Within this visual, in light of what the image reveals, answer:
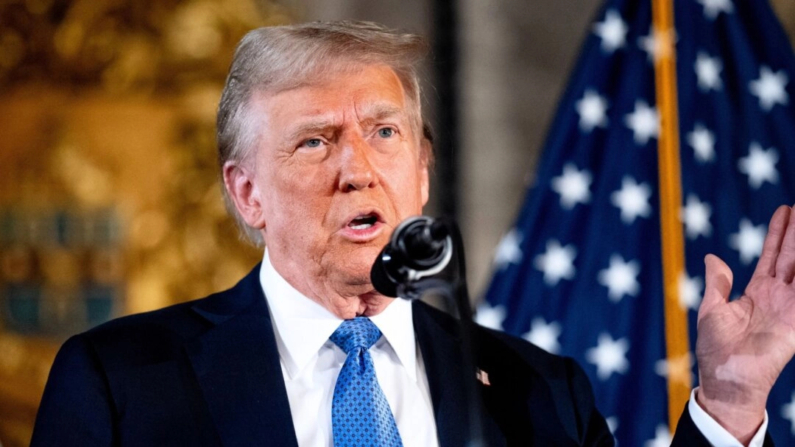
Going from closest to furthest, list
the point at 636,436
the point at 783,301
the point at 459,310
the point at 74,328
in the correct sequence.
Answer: the point at 459,310 → the point at 783,301 → the point at 636,436 → the point at 74,328

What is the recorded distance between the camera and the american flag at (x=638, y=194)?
126 inches

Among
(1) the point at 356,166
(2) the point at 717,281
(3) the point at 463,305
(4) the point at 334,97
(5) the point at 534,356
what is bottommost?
(5) the point at 534,356

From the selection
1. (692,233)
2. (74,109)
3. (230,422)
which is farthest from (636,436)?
(74,109)

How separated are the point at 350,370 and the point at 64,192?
6.09ft

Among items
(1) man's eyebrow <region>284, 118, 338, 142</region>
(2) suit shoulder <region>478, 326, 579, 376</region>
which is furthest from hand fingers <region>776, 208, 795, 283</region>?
(1) man's eyebrow <region>284, 118, 338, 142</region>

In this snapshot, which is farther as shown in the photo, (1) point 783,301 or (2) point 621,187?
(2) point 621,187

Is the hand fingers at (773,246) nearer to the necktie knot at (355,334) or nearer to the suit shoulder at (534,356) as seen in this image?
the suit shoulder at (534,356)

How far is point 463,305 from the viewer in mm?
1449

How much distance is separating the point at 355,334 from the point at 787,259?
835 mm

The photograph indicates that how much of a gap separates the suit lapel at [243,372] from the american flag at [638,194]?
1.41m

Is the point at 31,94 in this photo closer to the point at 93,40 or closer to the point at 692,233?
the point at 93,40

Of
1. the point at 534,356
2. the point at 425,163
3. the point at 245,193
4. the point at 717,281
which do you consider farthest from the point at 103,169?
the point at 717,281

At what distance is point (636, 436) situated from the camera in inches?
125

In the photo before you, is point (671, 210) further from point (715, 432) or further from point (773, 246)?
point (715, 432)
